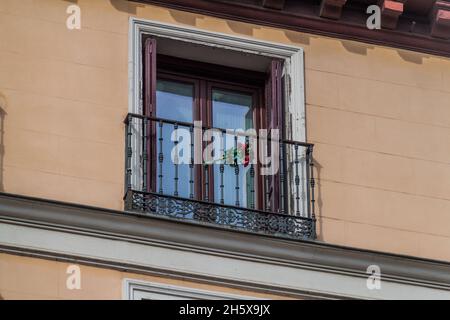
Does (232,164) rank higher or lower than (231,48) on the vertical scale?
lower

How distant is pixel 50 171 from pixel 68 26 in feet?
4.98

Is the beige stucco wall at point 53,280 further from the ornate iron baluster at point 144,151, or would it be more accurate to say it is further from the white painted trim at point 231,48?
the white painted trim at point 231,48

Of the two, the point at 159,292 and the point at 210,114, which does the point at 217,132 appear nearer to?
the point at 210,114

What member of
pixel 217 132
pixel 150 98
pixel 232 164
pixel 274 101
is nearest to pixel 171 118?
pixel 150 98

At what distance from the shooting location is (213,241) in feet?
53.3

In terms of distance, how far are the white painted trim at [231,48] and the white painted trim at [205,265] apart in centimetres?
143

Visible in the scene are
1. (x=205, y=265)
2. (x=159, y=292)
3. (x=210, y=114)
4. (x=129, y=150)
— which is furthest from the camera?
(x=210, y=114)

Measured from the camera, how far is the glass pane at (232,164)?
17.0m

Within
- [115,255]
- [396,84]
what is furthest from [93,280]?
[396,84]

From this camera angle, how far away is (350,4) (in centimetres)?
1791

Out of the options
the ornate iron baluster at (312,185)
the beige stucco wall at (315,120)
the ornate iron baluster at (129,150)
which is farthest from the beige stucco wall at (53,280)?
the ornate iron baluster at (312,185)

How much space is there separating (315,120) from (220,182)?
1.10 m

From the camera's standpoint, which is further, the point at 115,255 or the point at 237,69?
the point at 237,69

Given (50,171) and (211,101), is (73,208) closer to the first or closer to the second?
(50,171)
